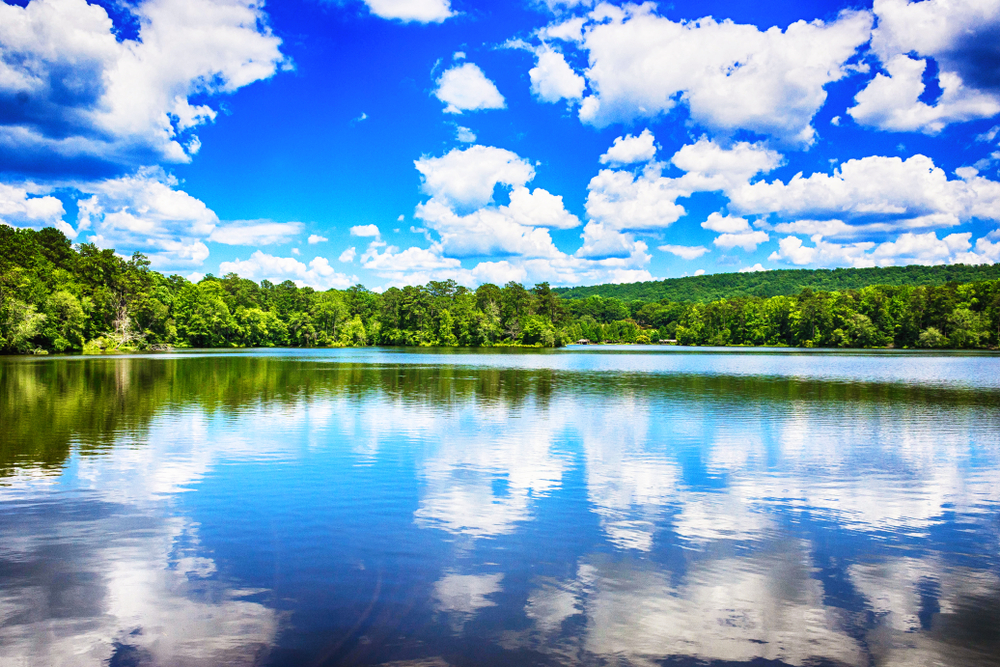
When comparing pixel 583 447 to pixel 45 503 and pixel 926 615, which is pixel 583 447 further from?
pixel 45 503

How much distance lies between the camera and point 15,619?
20.9ft

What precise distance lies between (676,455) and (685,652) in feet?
32.5

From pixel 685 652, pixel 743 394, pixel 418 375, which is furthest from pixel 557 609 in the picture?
pixel 418 375

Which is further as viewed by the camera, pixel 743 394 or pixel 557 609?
pixel 743 394

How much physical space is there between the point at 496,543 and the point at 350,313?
161488 millimetres

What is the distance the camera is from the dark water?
6043 mm

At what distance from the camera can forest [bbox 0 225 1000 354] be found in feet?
243

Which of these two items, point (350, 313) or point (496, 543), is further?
point (350, 313)

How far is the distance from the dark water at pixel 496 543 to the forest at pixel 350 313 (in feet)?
223

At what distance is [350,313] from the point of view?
165m

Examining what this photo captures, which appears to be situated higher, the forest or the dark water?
the forest

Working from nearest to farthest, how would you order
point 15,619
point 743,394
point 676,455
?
point 15,619
point 676,455
point 743,394

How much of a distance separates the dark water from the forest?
6799cm

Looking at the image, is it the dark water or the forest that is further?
the forest
